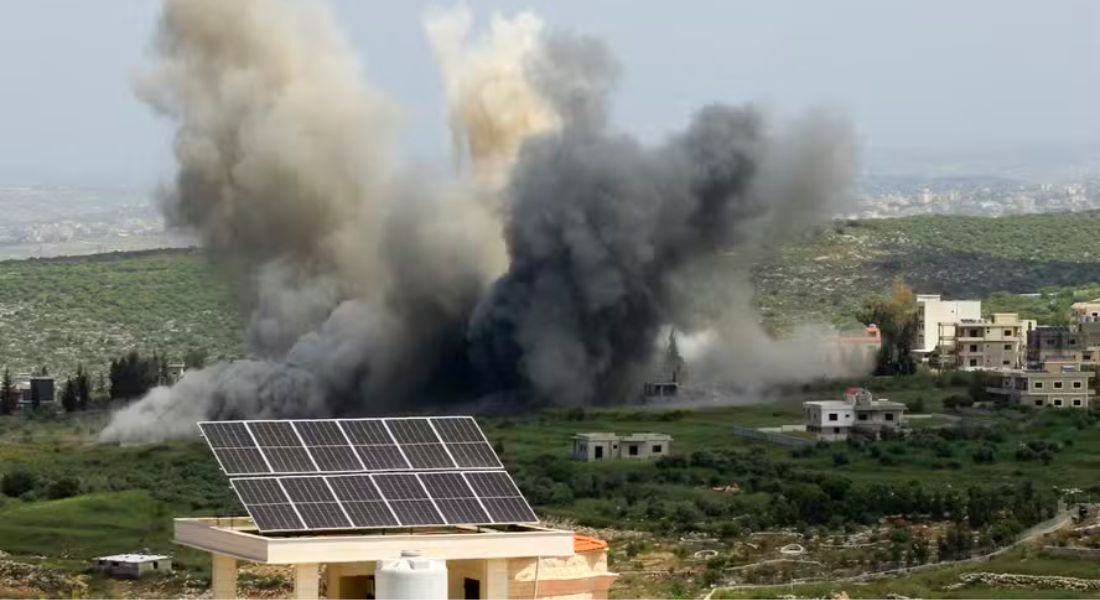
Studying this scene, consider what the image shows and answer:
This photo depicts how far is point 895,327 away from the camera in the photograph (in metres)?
109

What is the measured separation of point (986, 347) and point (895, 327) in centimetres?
760

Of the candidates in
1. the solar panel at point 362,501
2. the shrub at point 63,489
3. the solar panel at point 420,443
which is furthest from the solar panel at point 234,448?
the shrub at point 63,489

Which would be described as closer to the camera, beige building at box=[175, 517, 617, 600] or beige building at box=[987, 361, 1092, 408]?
beige building at box=[175, 517, 617, 600]

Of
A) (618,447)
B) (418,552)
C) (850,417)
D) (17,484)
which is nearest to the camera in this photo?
(418,552)

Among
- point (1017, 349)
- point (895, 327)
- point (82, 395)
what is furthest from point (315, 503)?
point (895, 327)

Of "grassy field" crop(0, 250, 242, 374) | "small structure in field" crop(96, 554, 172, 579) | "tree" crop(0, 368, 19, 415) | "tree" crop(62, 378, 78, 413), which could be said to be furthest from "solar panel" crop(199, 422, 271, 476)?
"grassy field" crop(0, 250, 242, 374)

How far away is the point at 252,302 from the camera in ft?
312

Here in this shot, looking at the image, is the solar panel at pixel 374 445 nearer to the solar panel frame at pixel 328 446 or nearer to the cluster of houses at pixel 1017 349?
the solar panel frame at pixel 328 446

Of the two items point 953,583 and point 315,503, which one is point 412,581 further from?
point 953,583

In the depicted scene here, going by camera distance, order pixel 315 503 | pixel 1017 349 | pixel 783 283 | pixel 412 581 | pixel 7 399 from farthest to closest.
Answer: pixel 783 283
pixel 1017 349
pixel 7 399
pixel 315 503
pixel 412 581

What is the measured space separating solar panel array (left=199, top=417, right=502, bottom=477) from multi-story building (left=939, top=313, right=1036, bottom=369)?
6888 centimetres

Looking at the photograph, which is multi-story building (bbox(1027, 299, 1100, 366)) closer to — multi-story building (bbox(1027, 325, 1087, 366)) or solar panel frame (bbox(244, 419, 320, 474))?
multi-story building (bbox(1027, 325, 1087, 366))

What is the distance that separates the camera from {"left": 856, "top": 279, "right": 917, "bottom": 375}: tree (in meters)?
99.4

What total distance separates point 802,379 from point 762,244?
4.85 m
